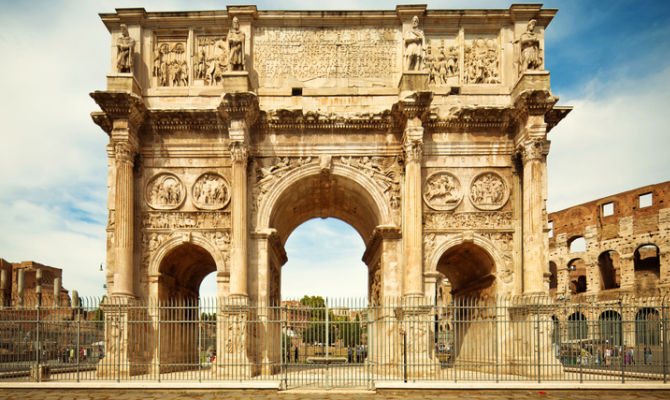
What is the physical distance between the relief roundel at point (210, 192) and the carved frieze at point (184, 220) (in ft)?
0.73

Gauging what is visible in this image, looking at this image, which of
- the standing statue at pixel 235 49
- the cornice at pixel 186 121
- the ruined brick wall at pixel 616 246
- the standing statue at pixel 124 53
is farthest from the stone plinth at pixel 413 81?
the ruined brick wall at pixel 616 246

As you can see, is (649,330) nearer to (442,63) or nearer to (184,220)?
(442,63)

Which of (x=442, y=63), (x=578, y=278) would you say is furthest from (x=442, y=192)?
(x=578, y=278)

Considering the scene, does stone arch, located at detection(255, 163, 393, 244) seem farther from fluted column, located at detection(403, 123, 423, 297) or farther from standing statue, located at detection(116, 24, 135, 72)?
standing statue, located at detection(116, 24, 135, 72)

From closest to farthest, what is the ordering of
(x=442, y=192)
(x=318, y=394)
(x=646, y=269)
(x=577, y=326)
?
(x=318, y=394) → (x=577, y=326) → (x=442, y=192) → (x=646, y=269)

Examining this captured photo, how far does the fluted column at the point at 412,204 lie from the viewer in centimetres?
1447

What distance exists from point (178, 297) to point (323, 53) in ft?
27.8

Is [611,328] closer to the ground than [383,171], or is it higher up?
closer to the ground

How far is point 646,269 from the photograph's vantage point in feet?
105

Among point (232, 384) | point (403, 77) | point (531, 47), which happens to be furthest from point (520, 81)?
point (232, 384)

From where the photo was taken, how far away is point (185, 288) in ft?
58.4

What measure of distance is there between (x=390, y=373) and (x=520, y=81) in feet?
27.3

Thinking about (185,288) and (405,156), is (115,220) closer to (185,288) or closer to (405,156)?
(185,288)

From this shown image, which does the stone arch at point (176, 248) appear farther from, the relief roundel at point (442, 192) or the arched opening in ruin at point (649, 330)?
the arched opening in ruin at point (649, 330)
